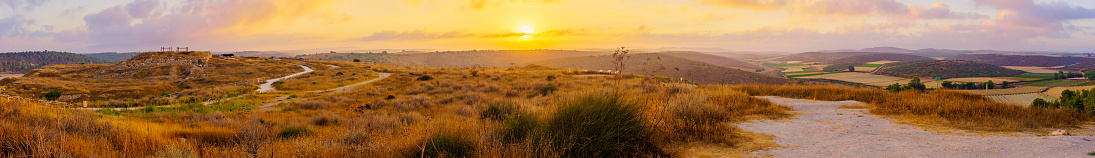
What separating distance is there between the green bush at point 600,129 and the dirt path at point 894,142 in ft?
4.88

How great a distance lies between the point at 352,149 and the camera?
4.51 meters

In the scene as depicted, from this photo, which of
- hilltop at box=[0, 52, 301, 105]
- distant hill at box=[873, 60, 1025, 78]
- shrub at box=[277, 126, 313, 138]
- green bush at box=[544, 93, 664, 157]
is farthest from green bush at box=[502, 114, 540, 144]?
distant hill at box=[873, 60, 1025, 78]

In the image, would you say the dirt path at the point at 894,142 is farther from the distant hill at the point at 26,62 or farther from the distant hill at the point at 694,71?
the distant hill at the point at 26,62

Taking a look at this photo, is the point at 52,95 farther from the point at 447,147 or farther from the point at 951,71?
the point at 951,71

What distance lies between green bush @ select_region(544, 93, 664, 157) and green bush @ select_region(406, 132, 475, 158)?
30.7 inches

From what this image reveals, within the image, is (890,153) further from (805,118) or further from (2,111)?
(2,111)

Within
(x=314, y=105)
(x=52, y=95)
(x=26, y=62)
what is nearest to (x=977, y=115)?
(x=314, y=105)

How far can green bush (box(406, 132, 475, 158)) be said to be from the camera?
4.14m

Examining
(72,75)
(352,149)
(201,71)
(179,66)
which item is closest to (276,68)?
(201,71)

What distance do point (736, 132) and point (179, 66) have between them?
81049 millimetres

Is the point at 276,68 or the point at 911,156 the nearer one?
the point at 911,156

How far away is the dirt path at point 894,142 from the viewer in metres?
4.68

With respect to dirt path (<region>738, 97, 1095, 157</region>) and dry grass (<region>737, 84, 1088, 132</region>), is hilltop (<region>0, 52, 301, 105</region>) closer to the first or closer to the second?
dirt path (<region>738, 97, 1095, 157</region>)

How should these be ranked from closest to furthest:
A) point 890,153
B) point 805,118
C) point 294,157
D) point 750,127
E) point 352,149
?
point 294,157, point 352,149, point 890,153, point 750,127, point 805,118
